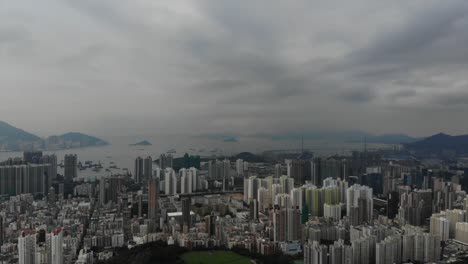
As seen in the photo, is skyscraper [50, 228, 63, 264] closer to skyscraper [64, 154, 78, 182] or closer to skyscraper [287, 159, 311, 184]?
skyscraper [64, 154, 78, 182]

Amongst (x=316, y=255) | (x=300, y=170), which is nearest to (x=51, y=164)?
(x=300, y=170)

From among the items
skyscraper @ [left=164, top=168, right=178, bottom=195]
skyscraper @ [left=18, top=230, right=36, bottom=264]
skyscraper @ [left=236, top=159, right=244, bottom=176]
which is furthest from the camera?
skyscraper @ [left=236, top=159, right=244, bottom=176]

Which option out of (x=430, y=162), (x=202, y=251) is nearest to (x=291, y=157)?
(x=430, y=162)

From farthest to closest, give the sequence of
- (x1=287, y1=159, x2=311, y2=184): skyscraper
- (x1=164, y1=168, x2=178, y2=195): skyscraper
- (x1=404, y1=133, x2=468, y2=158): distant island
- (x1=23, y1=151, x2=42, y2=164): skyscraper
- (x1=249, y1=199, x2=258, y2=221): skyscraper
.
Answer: (x1=164, y1=168, x2=178, y2=195): skyscraper
(x1=287, y1=159, x2=311, y2=184): skyscraper
(x1=23, y1=151, x2=42, y2=164): skyscraper
(x1=404, y1=133, x2=468, y2=158): distant island
(x1=249, y1=199, x2=258, y2=221): skyscraper

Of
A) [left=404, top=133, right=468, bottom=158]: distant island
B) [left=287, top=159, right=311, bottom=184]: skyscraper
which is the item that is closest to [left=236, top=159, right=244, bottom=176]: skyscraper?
[left=287, top=159, right=311, bottom=184]: skyscraper

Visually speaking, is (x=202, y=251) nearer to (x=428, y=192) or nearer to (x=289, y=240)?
(x=289, y=240)

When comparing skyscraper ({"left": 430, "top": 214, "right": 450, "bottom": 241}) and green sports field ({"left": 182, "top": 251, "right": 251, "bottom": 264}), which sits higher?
skyscraper ({"left": 430, "top": 214, "right": 450, "bottom": 241})
